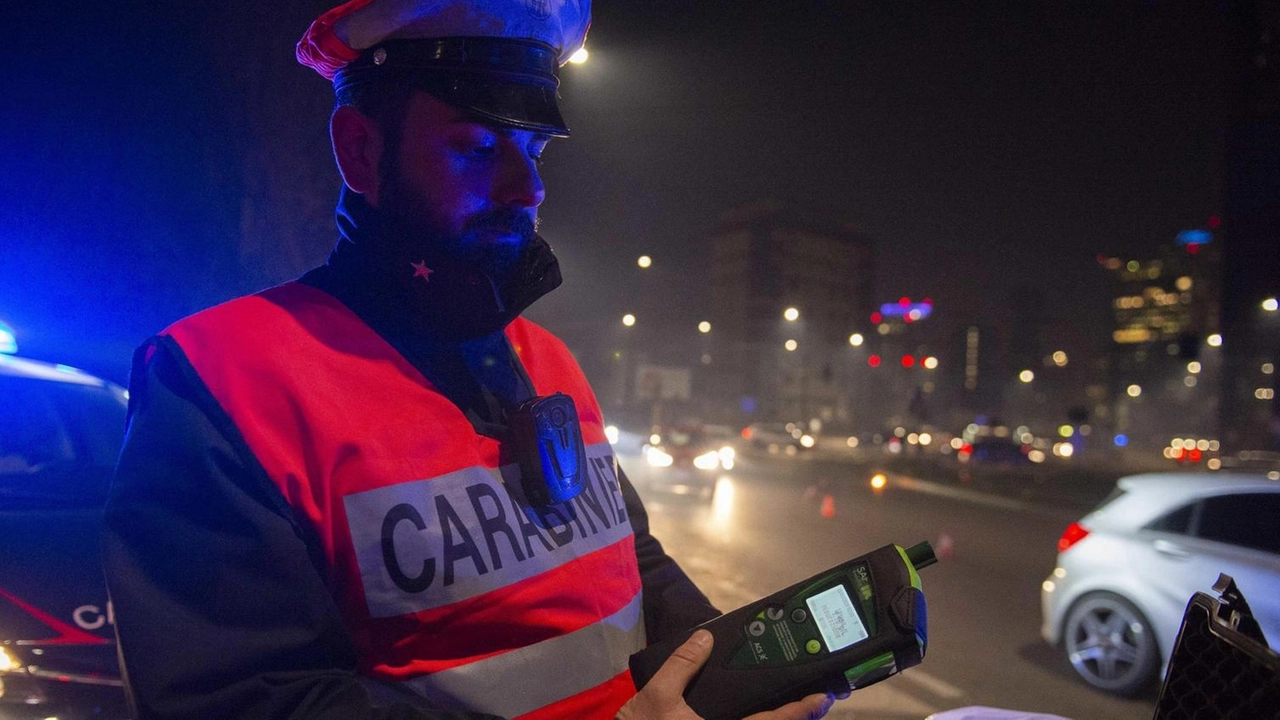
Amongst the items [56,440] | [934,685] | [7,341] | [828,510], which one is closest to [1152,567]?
[934,685]

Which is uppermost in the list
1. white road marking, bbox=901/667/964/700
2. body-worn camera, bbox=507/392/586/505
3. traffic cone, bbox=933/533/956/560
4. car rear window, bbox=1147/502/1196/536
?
body-worn camera, bbox=507/392/586/505

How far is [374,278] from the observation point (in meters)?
1.43

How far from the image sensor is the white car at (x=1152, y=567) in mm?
5051

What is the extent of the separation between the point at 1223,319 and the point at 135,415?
202 feet

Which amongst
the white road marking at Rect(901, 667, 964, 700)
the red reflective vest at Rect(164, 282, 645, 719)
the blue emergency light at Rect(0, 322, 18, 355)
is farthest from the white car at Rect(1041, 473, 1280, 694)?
the blue emergency light at Rect(0, 322, 18, 355)

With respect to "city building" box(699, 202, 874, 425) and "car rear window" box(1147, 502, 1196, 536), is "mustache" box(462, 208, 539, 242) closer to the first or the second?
"car rear window" box(1147, 502, 1196, 536)

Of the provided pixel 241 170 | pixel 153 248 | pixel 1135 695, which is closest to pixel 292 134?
pixel 241 170

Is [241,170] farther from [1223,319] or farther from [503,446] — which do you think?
[1223,319]

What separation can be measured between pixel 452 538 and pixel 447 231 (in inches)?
22.5

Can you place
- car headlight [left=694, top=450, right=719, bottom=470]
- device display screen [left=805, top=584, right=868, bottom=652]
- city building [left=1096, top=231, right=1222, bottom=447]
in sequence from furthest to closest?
city building [left=1096, top=231, right=1222, bottom=447], car headlight [left=694, top=450, right=719, bottom=470], device display screen [left=805, top=584, right=868, bottom=652]

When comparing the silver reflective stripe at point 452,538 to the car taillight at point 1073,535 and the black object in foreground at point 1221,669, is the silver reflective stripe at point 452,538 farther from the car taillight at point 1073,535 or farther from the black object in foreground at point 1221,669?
the car taillight at point 1073,535

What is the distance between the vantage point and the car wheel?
5.23 meters

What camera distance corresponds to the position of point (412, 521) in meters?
1.21

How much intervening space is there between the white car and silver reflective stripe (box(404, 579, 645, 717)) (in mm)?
5034
